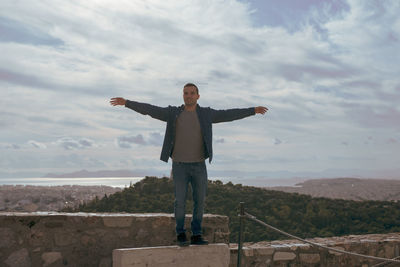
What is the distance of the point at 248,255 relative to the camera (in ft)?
21.9

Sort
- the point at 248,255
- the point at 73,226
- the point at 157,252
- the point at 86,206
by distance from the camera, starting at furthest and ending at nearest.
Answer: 1. the point at 86,206
2. the point at 248,255
3. the point at 73,226
4. the point at 157,252

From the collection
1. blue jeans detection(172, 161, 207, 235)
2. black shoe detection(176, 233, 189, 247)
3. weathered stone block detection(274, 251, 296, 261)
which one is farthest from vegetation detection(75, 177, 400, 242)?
blue jeans detection(172, 161, 207, 235)

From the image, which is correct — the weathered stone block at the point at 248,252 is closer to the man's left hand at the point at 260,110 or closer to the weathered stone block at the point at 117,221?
the weathered stone block at the point at 117,221

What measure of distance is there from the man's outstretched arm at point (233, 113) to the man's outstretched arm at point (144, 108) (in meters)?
0.62

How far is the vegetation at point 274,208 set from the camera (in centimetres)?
1212

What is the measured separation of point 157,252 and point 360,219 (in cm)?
988

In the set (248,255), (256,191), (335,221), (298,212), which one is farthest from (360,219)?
(248,255)

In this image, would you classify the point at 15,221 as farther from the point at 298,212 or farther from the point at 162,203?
the point at 298,212

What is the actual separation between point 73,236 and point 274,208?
29.0 feet

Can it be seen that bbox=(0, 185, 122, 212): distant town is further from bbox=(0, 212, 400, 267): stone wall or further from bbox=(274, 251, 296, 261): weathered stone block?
bbox=(0, 212, 400, 267): stone wall

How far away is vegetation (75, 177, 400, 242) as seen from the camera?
477 inches

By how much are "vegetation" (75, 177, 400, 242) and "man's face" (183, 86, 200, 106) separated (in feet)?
22.4

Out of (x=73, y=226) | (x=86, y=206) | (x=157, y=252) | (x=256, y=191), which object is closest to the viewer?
(x=157, y=252)

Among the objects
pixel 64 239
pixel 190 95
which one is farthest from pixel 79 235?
pixel 190 95
